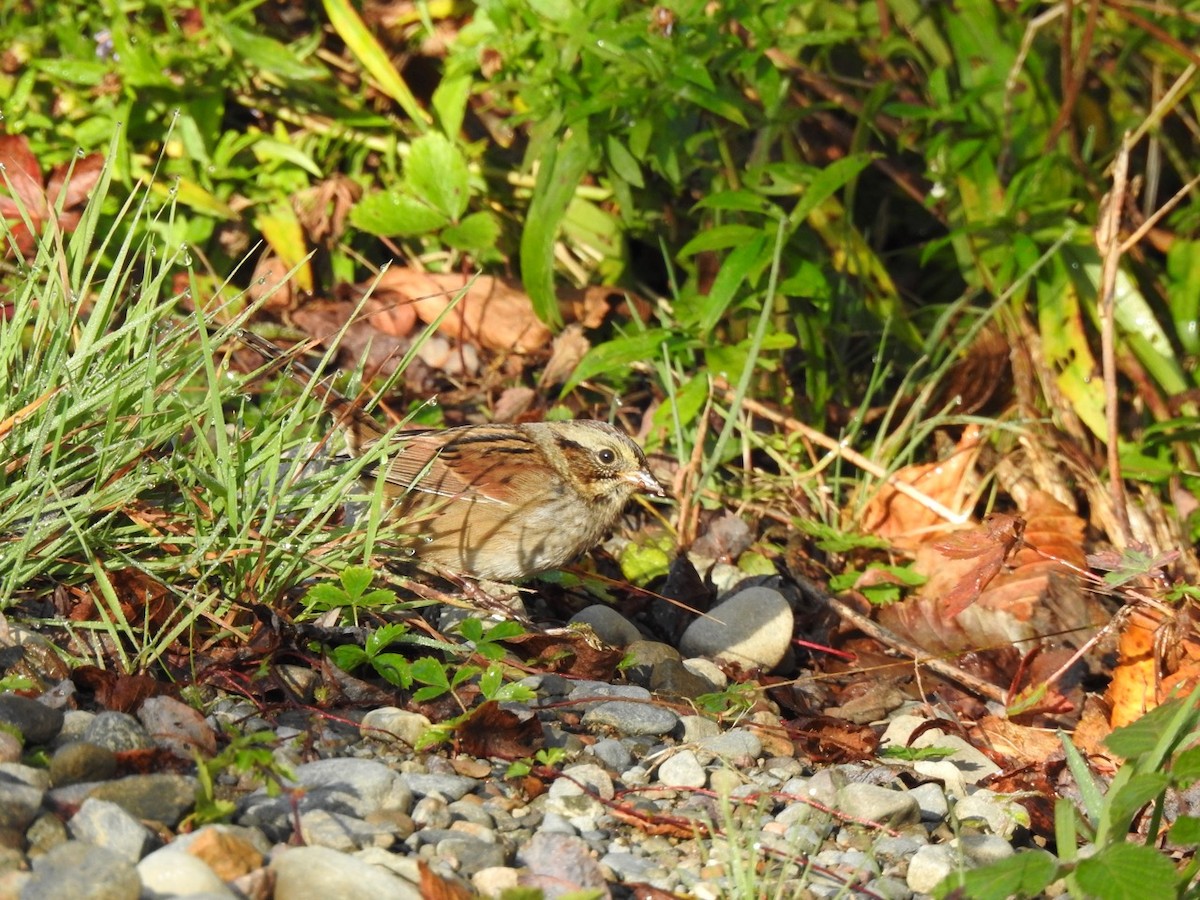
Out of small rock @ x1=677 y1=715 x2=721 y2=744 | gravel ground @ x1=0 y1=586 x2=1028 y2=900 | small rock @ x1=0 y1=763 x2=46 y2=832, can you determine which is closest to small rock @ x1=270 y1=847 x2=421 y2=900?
gravel ground @ x1=0 y1=586 x2=1028 y2=900

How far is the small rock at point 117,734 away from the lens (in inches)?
103

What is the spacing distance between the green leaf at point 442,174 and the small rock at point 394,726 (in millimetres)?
2756

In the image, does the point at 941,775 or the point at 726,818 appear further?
the point at 941,775

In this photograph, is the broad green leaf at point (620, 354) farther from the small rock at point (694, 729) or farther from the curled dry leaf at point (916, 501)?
the small rock at point (694, 729)

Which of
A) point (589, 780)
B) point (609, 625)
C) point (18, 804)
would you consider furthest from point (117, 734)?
point (609, 625)

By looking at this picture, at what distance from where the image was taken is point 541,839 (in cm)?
262

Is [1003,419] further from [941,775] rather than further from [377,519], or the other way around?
[377,519]

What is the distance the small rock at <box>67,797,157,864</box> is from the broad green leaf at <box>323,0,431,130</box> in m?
3.75

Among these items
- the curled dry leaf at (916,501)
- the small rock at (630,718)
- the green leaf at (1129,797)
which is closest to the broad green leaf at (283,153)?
the curled dry leaf at (916,501)

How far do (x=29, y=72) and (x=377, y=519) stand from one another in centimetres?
330

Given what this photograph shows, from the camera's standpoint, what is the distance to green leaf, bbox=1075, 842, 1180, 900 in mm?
2369

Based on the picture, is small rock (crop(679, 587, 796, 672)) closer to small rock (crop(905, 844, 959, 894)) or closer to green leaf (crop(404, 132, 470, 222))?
small rock (crop(905, 844, 959, 894))

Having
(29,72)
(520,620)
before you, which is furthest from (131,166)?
(520,620)

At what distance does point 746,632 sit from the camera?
13.4 feet
